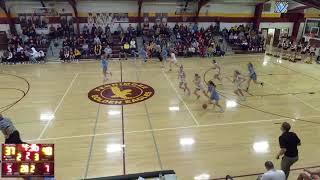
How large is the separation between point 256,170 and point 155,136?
11.0ft

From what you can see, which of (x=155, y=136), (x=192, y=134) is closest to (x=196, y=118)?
(x=192, y=134)

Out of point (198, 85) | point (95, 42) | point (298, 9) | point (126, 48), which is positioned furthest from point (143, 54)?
point (298, 9)

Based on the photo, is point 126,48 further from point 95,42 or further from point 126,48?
point 95,42

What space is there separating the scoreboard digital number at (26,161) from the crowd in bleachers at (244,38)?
23066mm

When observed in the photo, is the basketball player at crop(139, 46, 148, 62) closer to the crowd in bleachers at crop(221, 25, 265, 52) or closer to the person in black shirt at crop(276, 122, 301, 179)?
the crowd in bleachers at crop(221, 25, 265, 52)

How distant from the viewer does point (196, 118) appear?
34.3 feet

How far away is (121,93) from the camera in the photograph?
13188mm

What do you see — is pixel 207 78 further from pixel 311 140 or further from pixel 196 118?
pixel 311 140

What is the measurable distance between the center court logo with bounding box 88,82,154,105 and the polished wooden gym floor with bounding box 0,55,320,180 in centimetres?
41

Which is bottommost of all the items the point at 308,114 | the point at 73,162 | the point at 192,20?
the point at 73,162

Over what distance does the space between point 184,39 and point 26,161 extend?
69.6 ft

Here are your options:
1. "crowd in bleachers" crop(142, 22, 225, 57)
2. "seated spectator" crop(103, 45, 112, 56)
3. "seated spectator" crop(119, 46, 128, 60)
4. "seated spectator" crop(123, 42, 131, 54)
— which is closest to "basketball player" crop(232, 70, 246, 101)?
"crowd in bleachers" crop(142, 22, 225, 57)

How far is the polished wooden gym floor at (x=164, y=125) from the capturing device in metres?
7.52

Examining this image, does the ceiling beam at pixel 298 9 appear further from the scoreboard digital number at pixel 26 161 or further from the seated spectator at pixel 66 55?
the scoreboard digital number at pixel 26 161
